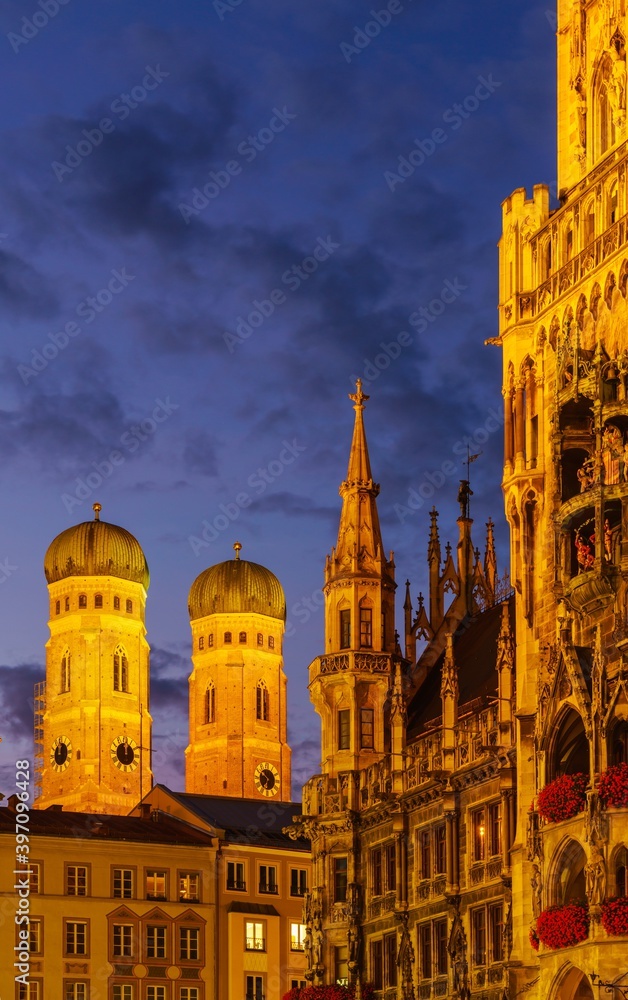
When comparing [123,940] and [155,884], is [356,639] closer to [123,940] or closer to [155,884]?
[155,884]

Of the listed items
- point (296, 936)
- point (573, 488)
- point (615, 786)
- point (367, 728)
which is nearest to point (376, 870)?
point (367, 728)

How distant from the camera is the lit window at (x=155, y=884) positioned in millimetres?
118312

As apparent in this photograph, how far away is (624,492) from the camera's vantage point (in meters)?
70.1

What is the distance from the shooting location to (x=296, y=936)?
403ft

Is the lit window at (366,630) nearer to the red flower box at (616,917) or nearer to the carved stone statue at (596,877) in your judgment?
the carved stone statue at (596,877)

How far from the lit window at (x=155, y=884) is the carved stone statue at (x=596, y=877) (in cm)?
5490

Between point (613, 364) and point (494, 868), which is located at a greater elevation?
point (613, 364)

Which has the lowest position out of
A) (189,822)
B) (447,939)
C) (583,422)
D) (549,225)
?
(447,939)

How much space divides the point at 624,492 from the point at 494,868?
17.4 meters

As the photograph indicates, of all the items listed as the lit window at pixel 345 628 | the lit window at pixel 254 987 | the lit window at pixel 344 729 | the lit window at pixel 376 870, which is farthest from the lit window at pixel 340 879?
the lit window at pixel 254 987

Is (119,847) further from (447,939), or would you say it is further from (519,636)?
(519,636)

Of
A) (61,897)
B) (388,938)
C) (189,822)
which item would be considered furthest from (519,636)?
(189,822)

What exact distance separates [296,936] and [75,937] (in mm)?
13560

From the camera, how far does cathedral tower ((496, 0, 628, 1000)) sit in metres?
68.2
